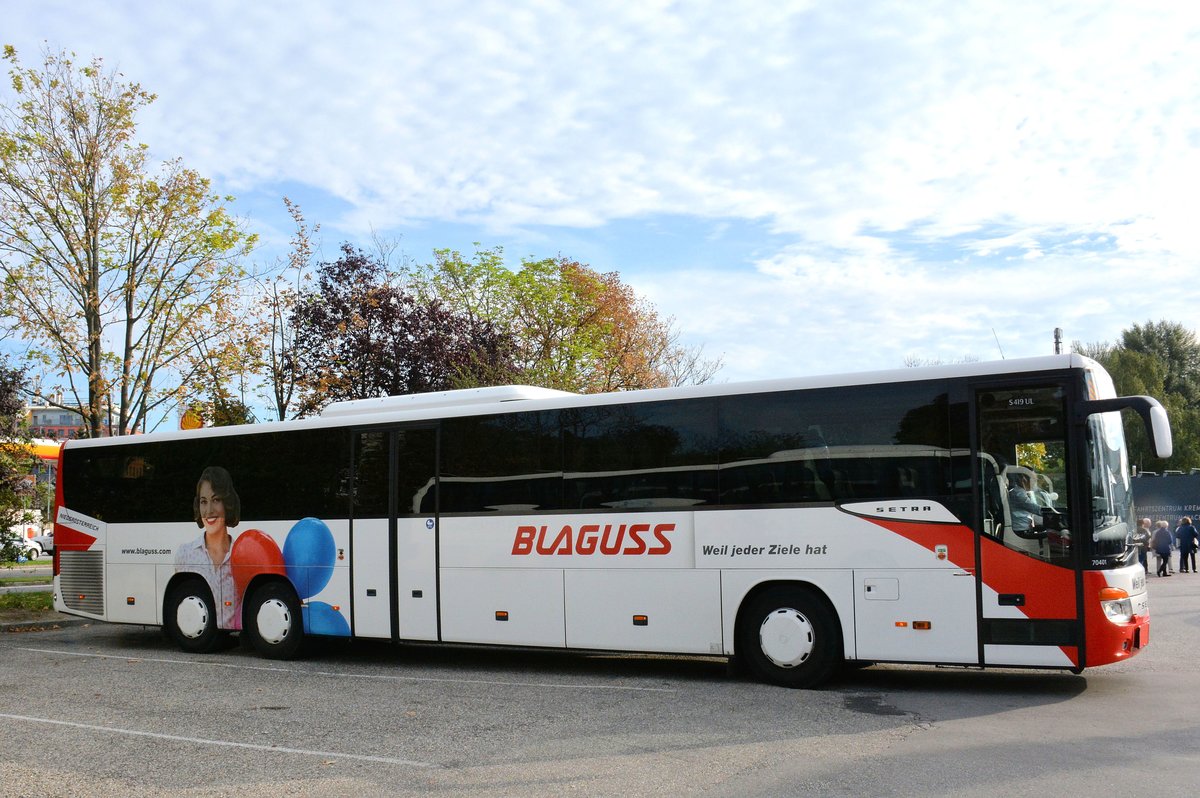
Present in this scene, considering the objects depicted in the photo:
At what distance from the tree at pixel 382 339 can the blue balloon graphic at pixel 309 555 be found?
1383 centimetres

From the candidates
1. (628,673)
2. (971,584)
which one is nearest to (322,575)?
(628,673)

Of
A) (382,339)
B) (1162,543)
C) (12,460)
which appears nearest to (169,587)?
(12,460)

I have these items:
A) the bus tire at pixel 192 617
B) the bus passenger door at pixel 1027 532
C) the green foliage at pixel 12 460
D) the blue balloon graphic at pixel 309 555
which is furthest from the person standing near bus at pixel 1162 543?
the green foliage at pixel 12 460

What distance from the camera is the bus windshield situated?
9.27 metres

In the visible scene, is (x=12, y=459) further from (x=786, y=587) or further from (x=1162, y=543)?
(x=1162, y=543)

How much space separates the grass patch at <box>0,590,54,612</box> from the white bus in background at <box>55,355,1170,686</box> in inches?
269

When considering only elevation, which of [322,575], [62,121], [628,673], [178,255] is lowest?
[628,673]

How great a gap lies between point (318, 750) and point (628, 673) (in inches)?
180

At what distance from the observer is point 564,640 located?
11.6 meters

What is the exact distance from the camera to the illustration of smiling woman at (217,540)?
13930 millimetres

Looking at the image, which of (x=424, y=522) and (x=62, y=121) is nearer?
(x=424, y=522)

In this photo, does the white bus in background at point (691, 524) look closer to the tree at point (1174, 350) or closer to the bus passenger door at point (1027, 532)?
the bus passenger door at point (1027, 532)

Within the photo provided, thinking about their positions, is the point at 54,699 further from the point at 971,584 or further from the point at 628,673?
the point at 971,584

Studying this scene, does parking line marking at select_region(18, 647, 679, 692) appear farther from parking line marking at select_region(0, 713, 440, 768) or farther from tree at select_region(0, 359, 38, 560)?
tree at select_region(0, 359, 38, 560)
